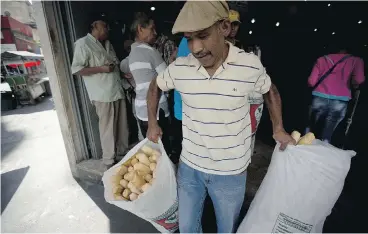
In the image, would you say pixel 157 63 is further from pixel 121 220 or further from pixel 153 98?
pixel 121 220

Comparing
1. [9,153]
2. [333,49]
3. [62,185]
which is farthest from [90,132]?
[333,49]

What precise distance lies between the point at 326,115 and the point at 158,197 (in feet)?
8.46

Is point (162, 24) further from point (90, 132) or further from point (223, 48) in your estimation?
point (223, 48)

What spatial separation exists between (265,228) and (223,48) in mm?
1235

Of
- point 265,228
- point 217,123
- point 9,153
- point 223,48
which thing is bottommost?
point 9,153

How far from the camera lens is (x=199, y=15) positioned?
1048mm

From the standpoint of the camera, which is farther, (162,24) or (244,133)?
(162,24)

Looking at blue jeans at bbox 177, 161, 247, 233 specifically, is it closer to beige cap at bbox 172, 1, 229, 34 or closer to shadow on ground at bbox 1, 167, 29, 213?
beige cap at bbox 172, 1, 229, 34

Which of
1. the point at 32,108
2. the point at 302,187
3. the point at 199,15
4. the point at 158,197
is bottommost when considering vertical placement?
the point at 32,108

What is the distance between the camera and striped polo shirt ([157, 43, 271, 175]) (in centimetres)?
118

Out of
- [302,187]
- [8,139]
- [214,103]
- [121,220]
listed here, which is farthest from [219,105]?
[8,139]

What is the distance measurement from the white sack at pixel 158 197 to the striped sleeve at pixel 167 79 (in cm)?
41

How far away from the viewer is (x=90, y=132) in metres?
2.91

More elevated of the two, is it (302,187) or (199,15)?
(199,15)
